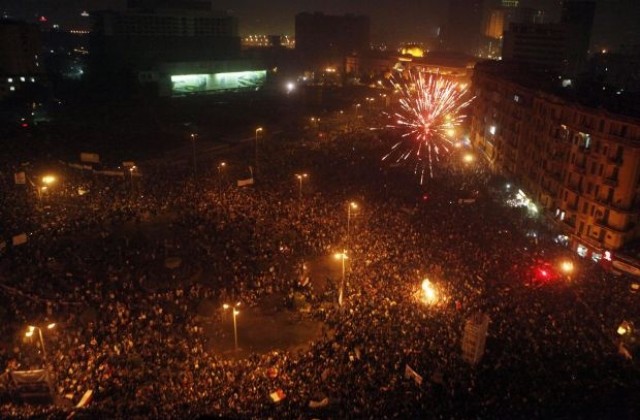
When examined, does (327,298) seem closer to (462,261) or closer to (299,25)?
(462,261)

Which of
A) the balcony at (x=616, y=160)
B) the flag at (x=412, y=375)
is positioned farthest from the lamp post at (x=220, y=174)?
the balcony at (x=616, y=160)

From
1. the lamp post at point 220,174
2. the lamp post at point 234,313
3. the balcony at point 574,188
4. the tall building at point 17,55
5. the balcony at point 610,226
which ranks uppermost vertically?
the tall building at point 17,55

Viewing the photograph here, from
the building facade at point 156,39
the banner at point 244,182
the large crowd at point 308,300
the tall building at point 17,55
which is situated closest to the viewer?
the large crowd at point 308,300

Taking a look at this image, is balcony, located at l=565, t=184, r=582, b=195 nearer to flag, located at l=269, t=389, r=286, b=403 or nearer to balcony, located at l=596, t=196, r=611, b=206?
balcony, located at l=596, t=196, r=611, b=206

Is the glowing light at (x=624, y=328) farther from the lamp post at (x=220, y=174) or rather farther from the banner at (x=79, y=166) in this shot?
the banner at (x=79, y=166)

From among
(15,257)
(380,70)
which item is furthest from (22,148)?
(380,70)

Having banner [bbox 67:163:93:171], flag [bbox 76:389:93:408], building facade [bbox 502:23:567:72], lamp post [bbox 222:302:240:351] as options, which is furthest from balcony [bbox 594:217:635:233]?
building facade [bbox 502:23:567:72]

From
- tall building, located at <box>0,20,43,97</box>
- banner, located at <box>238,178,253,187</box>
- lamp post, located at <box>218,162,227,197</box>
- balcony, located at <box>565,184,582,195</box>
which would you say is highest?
→ tall building, located at <box>0,20,43,97</box>
